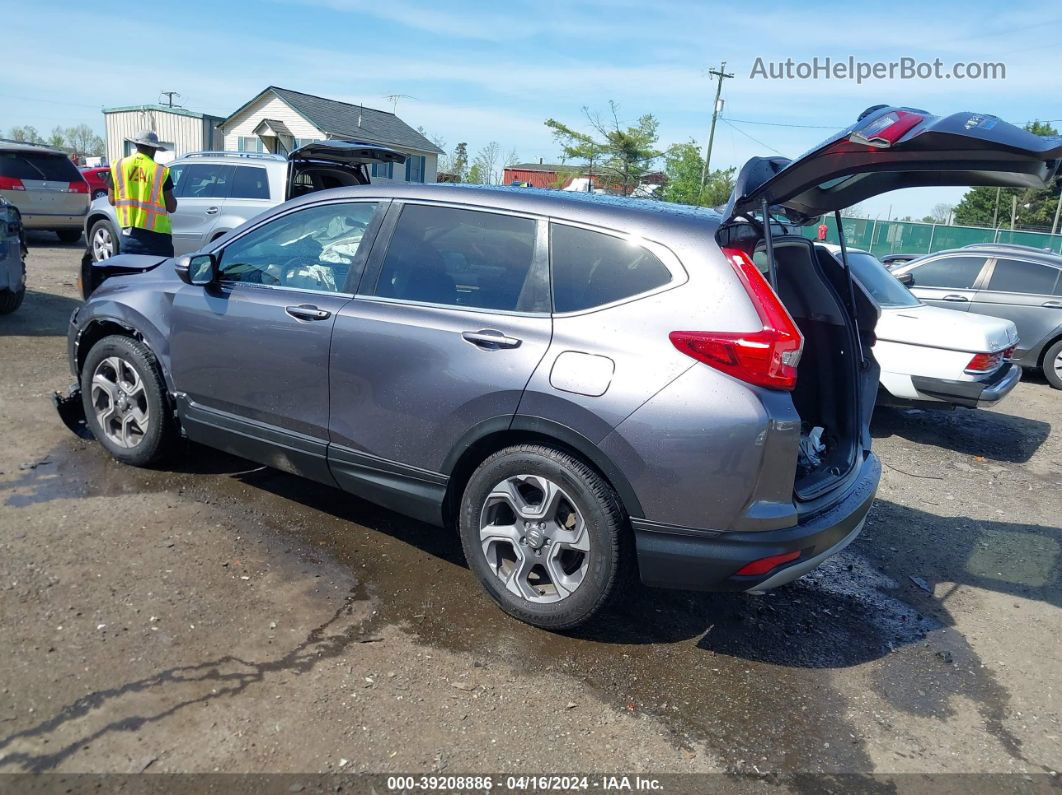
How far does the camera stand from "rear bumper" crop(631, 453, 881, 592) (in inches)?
120

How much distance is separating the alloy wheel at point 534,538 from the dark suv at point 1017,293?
8.29m

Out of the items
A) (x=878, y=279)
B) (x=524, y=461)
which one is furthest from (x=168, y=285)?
(x=878, y=279)

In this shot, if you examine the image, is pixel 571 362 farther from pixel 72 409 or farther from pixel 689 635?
pixel 72 409

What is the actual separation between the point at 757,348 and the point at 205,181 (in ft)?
32.6

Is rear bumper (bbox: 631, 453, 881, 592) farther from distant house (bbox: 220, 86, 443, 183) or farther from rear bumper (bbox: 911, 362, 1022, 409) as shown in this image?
distant house (bbox: 220, 86, 443, 183)

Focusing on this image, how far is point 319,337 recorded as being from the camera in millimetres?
3846

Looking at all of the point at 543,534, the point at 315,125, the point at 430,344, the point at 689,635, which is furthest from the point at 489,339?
the point at 315,125

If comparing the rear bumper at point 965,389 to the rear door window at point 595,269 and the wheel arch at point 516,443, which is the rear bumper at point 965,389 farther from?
the wheel arch at point 516,443

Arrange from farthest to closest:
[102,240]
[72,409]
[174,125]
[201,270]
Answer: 1. [174,125]
2. [102,240]
3. [72,409]
4. [201,270]

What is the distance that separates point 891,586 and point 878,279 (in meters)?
4.24

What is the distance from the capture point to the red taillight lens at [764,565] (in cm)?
305

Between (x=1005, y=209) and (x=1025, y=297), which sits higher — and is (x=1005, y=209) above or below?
above

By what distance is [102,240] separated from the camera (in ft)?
38.0

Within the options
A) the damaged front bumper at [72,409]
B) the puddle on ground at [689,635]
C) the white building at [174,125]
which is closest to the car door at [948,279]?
the puddle on ground at [689,635]
